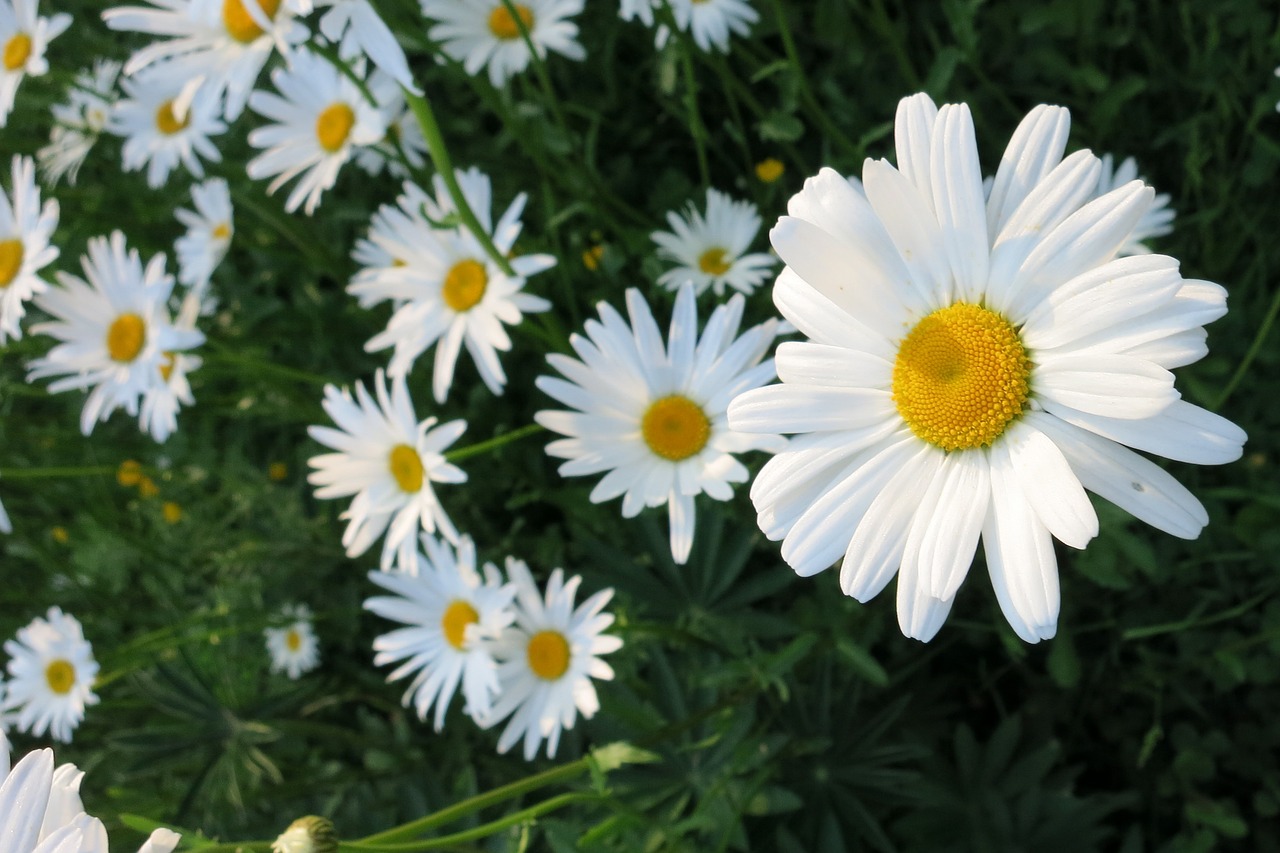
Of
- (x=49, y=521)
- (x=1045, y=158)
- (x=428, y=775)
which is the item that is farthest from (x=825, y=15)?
(x=49, y=521)

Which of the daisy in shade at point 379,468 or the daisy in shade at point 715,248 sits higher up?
the daisy in shade at point 715,248

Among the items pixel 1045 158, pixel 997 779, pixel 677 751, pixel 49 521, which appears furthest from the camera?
pixel 49 521

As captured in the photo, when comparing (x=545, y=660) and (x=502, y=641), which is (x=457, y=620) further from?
(x=545, y=660)

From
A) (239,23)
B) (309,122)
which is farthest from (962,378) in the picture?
(309,122)

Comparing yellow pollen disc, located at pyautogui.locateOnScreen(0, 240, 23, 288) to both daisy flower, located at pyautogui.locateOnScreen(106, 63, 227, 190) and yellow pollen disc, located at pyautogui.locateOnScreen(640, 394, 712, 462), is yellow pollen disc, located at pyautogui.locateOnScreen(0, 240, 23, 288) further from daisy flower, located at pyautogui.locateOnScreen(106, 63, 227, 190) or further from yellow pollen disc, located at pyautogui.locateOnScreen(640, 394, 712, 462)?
yellow pollen disc, located at pyautogui.locateOnScreen(640, 394, 712, 462)

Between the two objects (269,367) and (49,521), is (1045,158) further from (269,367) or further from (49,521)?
(49,521)

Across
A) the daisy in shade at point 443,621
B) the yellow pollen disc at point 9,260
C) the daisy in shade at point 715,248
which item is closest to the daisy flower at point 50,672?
the yellow pollen disc at point 9,260

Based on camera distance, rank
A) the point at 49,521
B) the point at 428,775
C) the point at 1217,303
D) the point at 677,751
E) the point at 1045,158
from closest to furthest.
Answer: the point at 1217,303 → the point at 1045,158 → the point at 677,751 → the point at 428,775 → the point at 49,521

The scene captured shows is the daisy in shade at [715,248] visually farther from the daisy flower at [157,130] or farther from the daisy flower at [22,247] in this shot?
the daisy flower at [22,247]
